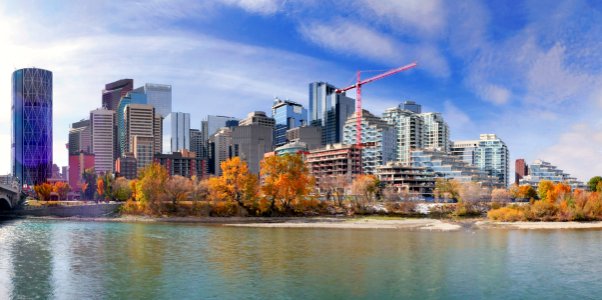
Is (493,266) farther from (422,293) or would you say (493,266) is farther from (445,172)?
(445,172)

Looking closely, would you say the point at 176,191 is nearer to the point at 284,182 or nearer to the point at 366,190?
the point at 284,182

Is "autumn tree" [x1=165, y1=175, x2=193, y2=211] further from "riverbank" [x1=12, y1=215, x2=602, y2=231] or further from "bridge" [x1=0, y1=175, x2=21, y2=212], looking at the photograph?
"bridge" [x1=0, y1=175, x2=21, y2=212]

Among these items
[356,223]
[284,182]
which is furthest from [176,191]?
[356,223]

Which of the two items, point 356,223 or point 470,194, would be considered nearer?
point 356,223

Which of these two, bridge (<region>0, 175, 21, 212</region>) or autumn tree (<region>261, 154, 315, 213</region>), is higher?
autumn tree (<region>261, 154, 315, 213</region>)

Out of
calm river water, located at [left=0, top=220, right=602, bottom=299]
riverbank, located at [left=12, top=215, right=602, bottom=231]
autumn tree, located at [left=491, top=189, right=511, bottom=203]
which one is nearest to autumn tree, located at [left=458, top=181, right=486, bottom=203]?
autumn tree, located at [left=491, top=189, right=511, bottom=203]

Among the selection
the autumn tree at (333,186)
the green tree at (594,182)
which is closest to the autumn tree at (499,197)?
the autumn tree at (333,186)

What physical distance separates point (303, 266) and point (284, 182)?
207ft

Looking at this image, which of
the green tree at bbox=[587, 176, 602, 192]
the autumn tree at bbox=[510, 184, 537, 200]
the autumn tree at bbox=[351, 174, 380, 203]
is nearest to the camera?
the autumn tree at bbox=[351, 174, 380, 203]

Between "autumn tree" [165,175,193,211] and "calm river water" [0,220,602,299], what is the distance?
133 ft

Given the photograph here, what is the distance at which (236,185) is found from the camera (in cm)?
11238

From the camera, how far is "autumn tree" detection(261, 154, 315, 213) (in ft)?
374

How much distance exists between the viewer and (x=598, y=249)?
62.3 metres

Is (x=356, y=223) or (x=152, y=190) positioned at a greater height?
(x=152, y=190)
